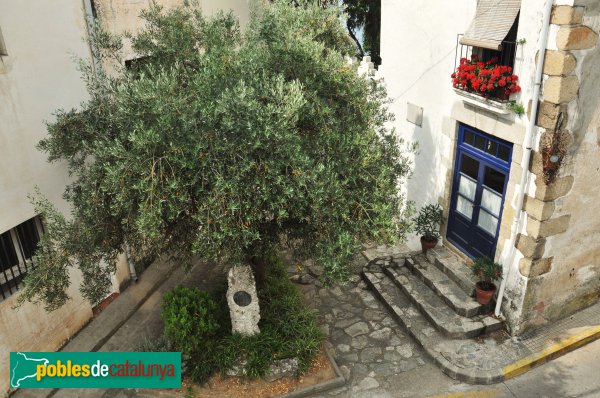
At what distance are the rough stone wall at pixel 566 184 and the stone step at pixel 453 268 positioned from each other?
1118mm

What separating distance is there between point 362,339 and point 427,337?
1.19 meters

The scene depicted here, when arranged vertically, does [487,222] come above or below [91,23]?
below

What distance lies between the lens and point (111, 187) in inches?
234

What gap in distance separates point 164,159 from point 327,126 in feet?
7.61

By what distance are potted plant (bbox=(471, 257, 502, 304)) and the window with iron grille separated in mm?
7788

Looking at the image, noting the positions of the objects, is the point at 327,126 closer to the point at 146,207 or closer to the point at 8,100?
the point at 146,207

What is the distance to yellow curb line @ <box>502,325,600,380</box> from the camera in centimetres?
816

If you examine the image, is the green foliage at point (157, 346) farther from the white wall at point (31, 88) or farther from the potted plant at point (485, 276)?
the potted plant at point (485, 276)

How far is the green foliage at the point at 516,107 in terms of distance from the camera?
302 inches

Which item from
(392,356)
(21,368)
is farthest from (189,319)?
(392,356)

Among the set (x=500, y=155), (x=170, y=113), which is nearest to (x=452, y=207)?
(x=500, y=155)

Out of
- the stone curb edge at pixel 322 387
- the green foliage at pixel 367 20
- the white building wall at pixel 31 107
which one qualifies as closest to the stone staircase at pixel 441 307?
the stone curb edge at pixel 322 387

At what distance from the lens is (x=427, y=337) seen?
8.87 m

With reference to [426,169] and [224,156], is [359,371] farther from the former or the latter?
[224,156]
